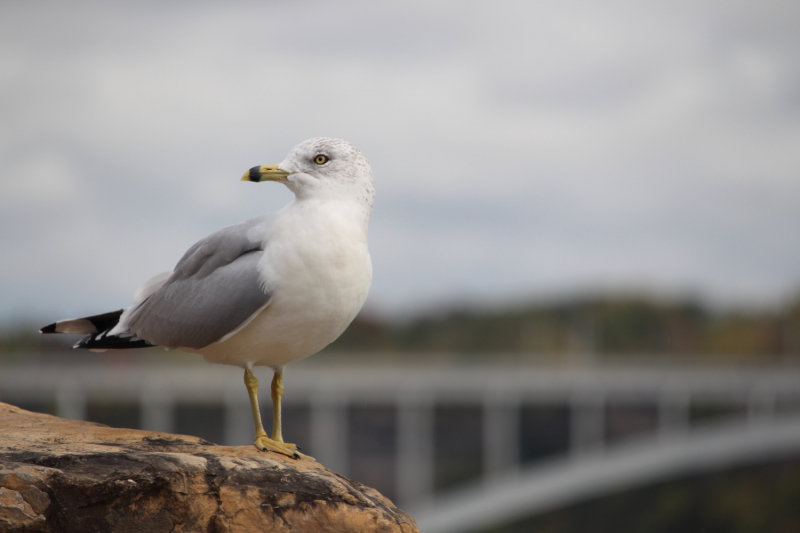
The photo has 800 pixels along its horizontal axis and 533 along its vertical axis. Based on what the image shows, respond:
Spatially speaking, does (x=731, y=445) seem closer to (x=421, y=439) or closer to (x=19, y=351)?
(x=421, y=439)

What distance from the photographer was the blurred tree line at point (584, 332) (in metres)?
32.6

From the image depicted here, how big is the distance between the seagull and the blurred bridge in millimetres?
18799

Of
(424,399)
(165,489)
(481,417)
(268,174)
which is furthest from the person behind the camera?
(481,417)

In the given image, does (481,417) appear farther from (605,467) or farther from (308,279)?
(308,279)

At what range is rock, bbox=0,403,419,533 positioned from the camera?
3.53m

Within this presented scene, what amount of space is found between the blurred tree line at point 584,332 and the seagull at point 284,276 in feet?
88.3

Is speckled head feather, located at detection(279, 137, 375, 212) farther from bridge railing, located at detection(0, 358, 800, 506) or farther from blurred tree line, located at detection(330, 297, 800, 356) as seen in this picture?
blurred tree line, located at detection(330, 297, 800, 356)

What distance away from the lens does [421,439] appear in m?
24.2

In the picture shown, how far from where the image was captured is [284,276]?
4164 millimetres

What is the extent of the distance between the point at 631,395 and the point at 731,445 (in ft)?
11.4

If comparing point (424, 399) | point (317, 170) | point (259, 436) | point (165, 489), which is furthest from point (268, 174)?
point (424, 399)

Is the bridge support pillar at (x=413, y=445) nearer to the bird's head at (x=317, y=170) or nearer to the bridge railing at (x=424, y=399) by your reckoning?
the bridge railing at (x=424, y=399)

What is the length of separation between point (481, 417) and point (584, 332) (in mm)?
9610

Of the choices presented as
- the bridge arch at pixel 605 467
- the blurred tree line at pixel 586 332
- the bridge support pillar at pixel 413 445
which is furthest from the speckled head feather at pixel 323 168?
the blurred tree line at pixel 586 332
